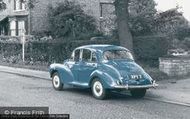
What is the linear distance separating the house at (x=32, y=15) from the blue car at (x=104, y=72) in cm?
2659

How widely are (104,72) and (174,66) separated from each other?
6.74 metres

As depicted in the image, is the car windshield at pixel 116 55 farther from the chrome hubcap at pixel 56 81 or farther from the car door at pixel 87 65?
the chrome hubcap at pixel 56 81

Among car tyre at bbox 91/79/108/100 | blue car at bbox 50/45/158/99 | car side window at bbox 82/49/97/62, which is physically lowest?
car tyre at bbox 91/79/108/100

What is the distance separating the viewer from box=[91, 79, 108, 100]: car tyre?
14.0 metres

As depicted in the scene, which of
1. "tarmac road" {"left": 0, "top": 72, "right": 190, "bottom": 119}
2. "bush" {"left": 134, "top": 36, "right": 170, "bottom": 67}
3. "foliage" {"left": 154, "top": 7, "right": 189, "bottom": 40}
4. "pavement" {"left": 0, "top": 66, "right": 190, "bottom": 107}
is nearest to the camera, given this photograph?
"tarmac road" {"left": 0, "top": 72, "right": 190, "bottom": 119}

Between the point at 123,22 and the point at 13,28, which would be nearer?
the point at 123,22

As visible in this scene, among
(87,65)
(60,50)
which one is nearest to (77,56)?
(87,65)

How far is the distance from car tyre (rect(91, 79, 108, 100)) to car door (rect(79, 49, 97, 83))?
0.43m

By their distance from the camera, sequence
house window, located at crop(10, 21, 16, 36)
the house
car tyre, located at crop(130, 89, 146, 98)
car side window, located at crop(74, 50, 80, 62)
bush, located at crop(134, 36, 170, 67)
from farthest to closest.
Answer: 1. house window, located at crop(10, 21, 16, 36)
2. the house
3. bush, located at crop(134, 36, 170, 67)
4. car side window, located at crop(74, 50, 80, 62)
5. car tyre, located at crop(130, 89, 146, 98)

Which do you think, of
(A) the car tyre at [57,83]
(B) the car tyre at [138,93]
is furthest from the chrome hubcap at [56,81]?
(B) the car tyre at [138,93]

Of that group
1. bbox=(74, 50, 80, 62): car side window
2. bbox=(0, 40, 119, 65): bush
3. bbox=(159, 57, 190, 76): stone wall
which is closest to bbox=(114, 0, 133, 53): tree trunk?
bbox=(159, 57, 190, 76): stone wall

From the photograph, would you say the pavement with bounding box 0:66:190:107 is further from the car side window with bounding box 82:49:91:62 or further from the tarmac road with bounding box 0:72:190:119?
the car side window with bounding box 82:49:91:62

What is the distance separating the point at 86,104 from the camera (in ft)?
43.2

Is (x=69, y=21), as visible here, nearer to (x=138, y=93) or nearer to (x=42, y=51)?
(x=42, y=51)
